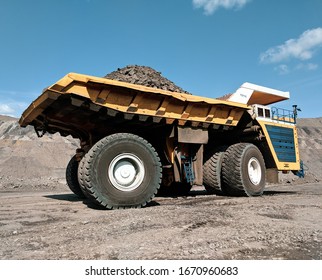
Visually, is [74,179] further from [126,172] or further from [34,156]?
[34,156]

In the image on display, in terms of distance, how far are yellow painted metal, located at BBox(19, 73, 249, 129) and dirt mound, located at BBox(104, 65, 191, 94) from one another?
63.3 inches

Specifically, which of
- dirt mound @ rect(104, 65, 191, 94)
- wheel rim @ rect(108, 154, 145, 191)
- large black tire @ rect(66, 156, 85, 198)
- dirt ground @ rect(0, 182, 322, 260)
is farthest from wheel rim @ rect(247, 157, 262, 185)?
large black tire @ rect(66, 156, 85, 198)

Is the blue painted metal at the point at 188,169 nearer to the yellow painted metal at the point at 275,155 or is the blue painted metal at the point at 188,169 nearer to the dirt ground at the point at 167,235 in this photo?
the dirt ground at the point at 167,235

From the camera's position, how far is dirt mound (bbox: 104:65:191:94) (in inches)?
312

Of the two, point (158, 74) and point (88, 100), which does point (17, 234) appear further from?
point (158, 74)

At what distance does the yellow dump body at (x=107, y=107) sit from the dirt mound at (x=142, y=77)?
1640 millimetres

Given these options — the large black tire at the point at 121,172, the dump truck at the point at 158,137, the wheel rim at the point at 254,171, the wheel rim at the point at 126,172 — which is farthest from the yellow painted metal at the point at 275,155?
the wheel rim at the point at 126,172

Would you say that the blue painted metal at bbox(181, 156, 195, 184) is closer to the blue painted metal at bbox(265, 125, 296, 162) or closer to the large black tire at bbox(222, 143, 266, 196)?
the large black tire at bbox(222, 143, 266, 196)

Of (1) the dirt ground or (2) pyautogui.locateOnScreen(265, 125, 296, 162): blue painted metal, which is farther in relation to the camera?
(2) pyautogui.locateOnScreen(265, 125, 296, 162): blue painted metal

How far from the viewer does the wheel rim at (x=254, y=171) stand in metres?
7.69

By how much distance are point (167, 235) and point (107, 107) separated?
283 centimetres

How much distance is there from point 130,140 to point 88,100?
1.00m

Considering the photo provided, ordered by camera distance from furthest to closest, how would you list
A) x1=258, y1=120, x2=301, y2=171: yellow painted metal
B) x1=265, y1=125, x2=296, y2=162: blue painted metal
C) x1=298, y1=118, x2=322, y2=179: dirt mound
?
x1=298, y1=118, x2=322, y2=179: dirt mound → x1=265, y1=125, x2=296, y2=162: blue painted metal → x1=258, y1=120, x2=301, y2=171: yellow painted metal

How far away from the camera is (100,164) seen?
527 centimetres
